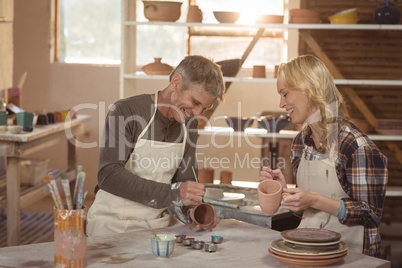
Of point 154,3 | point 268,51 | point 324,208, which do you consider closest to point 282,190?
point 324,208

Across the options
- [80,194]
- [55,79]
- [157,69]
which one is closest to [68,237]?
[80,194]

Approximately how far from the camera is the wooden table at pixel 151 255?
2.02 metres

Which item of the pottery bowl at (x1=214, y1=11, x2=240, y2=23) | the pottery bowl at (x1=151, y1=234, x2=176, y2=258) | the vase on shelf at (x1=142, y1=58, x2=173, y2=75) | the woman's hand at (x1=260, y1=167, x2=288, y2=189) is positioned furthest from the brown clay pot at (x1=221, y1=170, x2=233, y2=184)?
the pottery bowl at (x1=151, y1=234, x2=176, y2=258)

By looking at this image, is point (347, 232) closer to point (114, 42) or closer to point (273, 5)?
point (273, 5)

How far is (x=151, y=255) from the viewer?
2.12 metres

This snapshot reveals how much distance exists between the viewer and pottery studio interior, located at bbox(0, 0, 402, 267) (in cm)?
221

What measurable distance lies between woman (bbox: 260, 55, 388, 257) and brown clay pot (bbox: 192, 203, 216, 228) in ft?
1.06

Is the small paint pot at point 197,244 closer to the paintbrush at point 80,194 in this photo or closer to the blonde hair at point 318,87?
the paintbrush at point 80,194

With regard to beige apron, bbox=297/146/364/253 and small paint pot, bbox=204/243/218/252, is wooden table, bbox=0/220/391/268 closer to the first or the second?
small paint pot, bbox=204/243/218/252

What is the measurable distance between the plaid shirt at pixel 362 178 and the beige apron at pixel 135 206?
85 centimetres

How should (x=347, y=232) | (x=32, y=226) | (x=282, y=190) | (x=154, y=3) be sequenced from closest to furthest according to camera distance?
1. (x=282, y=190)
2. (x=347, y=232)
3. (x=154, y=3)
4. (x=32, y=226)

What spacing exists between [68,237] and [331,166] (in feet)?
4.21

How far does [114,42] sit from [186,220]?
194 inches

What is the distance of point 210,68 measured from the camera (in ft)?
8.68
